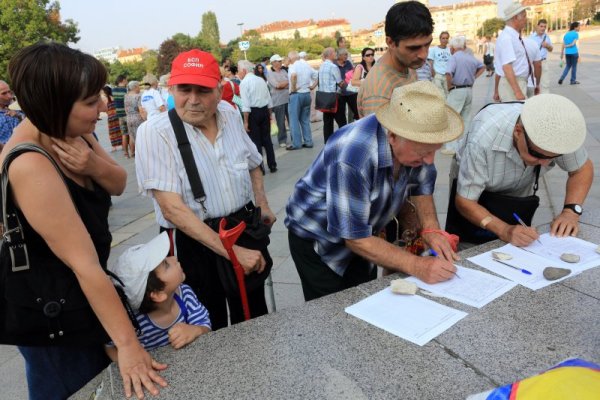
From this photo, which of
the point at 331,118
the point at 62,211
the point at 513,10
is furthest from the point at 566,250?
the point at 331,118

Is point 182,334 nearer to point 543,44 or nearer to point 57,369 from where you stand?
point 57,369

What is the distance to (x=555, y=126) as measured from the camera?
191 centimetres

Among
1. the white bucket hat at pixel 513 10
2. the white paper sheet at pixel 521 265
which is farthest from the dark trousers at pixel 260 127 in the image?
the white paper sheet at pixel 521 265

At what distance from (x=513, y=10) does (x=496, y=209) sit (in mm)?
3697

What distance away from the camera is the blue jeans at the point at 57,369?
150 centimetres

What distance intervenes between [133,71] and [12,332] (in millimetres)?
55998

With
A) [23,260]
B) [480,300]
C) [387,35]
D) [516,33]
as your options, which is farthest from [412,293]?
[516,33]

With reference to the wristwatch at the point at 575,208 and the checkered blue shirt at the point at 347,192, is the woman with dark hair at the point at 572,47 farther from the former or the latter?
the checkered blue shirt at the point at 347,192

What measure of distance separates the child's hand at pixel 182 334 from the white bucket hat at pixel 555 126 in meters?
1.58

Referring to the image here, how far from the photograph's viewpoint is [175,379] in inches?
55.7

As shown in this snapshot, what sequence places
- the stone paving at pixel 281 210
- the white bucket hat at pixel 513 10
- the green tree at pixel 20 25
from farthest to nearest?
1. the green tree at pixel 20 25
2. the white bucket hat at pixel 513 10
3. the stone paving at pixel 281 210

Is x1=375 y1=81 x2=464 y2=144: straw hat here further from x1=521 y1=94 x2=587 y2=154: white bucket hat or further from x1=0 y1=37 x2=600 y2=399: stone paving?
x1=0 y1=37 x2=600 y2=399: stone paving

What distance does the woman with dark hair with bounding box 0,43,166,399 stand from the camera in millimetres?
1269

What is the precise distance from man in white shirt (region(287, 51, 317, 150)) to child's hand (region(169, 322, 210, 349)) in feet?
24.4
